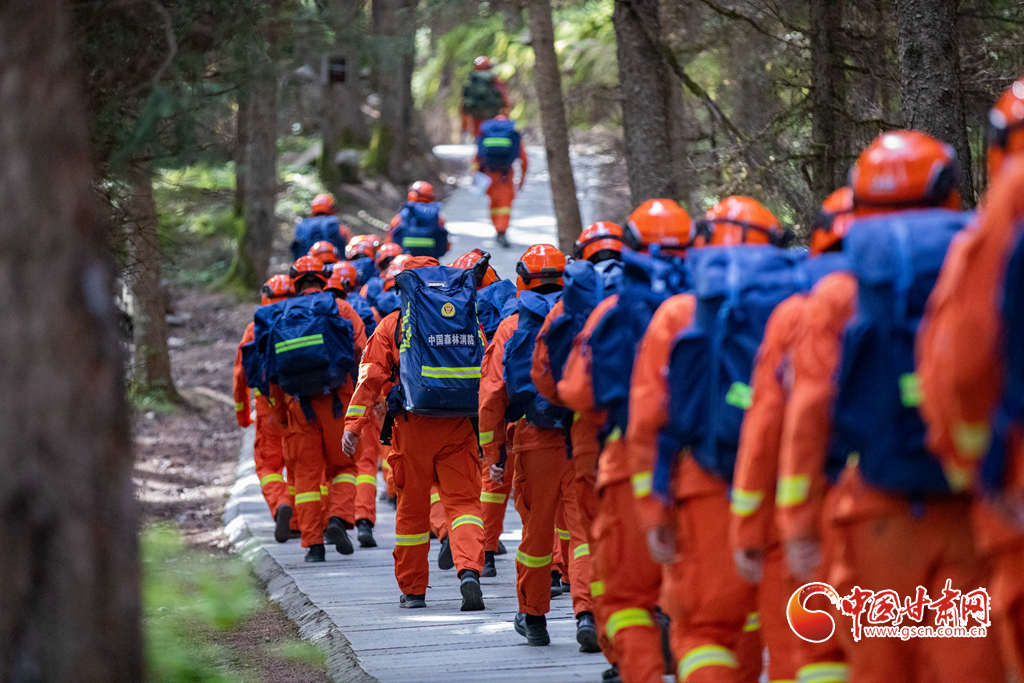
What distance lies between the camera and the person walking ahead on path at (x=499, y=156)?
61.7 ft

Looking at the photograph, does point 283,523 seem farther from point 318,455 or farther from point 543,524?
point 543,524

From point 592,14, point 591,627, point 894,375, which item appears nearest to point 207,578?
point 591,627

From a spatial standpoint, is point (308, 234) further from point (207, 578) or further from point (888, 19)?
point (888, 19)

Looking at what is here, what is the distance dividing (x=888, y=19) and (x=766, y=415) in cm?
789

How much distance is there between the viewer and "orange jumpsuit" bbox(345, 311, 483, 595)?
26.7ft

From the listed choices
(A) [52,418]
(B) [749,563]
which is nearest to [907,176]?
(B) [749,563]

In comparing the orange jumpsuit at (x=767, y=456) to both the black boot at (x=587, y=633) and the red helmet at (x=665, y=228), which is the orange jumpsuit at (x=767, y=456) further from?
the black boot at (x=587, y=633)

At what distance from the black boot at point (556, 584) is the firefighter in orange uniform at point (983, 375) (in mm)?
5613

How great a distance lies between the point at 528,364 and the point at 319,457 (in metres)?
3.58

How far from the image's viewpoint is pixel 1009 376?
10.4ft

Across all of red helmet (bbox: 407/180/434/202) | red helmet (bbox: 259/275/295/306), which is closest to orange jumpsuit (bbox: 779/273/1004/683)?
red helmet (bbox: 259/275/295/306)

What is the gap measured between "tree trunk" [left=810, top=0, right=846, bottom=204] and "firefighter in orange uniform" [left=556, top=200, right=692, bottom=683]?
5.28 metres

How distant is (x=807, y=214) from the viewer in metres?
11.7

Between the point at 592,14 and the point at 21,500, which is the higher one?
the point at 592,14
